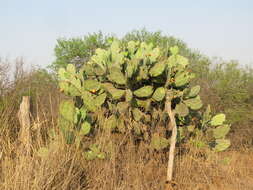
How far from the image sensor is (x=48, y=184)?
2.86 m

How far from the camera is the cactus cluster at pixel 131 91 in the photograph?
401 cm

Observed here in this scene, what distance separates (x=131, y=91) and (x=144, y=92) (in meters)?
0.17

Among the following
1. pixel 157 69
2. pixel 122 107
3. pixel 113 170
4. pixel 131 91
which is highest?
pixel 157 69

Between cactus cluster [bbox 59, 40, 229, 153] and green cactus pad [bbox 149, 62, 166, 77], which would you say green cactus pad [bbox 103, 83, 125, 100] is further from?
green cactus pad [bbox 149, 62, 166, 77]

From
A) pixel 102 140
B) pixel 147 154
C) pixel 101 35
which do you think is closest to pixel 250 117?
pixel 147 154

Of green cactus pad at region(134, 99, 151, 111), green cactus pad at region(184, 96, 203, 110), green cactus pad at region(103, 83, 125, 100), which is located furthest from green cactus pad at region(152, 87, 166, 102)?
green cactus pad at region(184, 96, 203, 110)

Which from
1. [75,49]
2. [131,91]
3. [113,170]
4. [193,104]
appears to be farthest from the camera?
[75,49]

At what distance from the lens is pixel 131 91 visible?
13.5 ft

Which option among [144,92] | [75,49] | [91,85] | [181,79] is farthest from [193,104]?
[75,49]

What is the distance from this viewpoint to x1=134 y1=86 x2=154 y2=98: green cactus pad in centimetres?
405

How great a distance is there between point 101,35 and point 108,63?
10421 millimetres

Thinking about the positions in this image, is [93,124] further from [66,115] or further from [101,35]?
[101,35]

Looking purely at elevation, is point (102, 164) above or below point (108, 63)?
below

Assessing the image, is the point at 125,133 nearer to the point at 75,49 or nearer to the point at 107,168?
the point at 107,168
